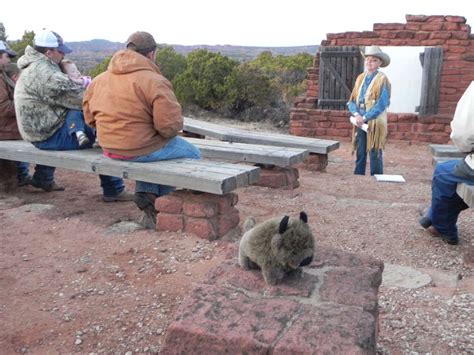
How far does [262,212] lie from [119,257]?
157 cm

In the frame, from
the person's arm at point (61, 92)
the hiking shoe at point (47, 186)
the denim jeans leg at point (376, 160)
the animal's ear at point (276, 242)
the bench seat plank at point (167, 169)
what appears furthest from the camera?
the denim jeans leg at point (376, 160)

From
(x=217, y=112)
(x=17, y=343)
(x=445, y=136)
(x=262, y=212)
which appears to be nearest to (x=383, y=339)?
(x=17, y=343)

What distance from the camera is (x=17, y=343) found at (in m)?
2.54

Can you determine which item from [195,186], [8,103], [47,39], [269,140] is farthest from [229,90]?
[195,186]

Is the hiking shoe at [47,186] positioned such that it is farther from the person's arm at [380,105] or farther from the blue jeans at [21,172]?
the person's arm at [380,105]

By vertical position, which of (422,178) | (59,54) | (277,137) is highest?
(59,54)

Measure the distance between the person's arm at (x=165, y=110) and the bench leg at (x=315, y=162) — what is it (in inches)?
123

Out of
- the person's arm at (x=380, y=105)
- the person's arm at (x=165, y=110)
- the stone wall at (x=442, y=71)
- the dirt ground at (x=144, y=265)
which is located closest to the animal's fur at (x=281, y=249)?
the dirt ground at (x=144, y=265)

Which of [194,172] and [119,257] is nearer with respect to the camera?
[119,257]

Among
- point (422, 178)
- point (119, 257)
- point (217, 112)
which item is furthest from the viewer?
point (217, 112)

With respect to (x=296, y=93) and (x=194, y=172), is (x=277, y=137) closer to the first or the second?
(x=194, y=172)

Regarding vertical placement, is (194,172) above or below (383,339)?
above

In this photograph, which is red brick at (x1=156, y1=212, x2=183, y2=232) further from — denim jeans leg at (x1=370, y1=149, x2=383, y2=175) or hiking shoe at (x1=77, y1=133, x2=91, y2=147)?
denim jeans leg at (x1=370, y1=149, x2=383, y2=175)

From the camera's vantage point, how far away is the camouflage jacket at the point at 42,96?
471 cm
